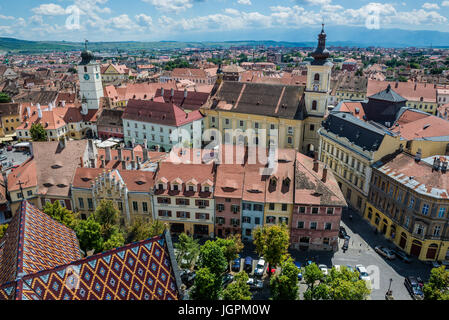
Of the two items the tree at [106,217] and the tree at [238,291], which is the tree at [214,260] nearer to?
the tree at [238,291]

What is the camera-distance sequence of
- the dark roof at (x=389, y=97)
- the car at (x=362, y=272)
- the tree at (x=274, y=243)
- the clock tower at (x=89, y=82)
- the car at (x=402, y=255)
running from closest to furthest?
the tree at (x=274, y=243) → the car at (x=362, y=272) → the car at (x=402, y=255) → the dark roof at (x=389, y=97) → the clock tower at (x=89, y=82)

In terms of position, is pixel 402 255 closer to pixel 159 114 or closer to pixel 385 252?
pixel 385 252

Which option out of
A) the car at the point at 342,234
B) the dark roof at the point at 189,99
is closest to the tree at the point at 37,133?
the dark roof at the point at 189,99

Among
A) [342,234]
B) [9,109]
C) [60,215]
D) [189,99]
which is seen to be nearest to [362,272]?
[342,234]

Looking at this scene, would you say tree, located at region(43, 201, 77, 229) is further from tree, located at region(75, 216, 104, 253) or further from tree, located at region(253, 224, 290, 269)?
tree, located at region(253, 224, 290, 269)

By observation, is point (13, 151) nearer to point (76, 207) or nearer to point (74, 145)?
point (74, 145)

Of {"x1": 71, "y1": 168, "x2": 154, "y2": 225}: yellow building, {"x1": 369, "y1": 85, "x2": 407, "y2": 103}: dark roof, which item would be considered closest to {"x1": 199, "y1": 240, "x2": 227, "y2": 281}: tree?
{"x1": 71, "y1": 168, "x2": 154, "y2": 225}: yellow building

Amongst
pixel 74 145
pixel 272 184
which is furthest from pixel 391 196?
pixel 74 145
